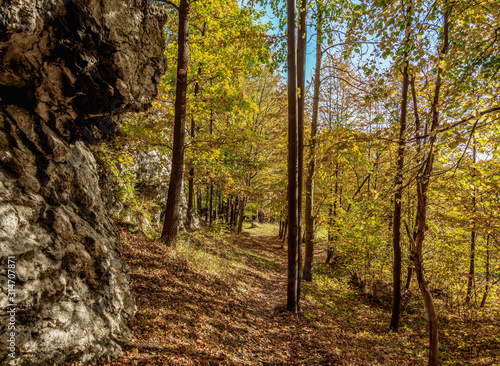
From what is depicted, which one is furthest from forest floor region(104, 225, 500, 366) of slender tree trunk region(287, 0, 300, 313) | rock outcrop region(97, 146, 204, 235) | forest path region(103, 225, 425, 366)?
slender tree trunk region(287, 0, 300, 313)

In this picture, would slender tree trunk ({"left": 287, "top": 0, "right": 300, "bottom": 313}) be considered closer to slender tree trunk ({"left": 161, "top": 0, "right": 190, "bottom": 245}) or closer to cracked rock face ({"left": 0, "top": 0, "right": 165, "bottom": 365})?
slender tree trunk ({"left": 161, "top": 0, "right": 190, "bottom": 245})

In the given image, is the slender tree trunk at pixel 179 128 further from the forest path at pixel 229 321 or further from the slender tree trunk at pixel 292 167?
the slender tree trunk at pixel 292 167

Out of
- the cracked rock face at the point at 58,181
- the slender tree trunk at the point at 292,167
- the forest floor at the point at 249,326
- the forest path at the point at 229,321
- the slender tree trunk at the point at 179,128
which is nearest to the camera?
Result: the cracked rock face at the point at 58,181

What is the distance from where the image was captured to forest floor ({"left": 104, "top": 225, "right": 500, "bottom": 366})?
15.0ft

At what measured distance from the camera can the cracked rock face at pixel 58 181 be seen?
2861 millimetres

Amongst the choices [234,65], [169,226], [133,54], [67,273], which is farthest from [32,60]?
[234,65]

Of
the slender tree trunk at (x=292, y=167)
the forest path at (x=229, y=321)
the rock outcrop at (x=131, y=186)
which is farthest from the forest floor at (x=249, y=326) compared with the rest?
the slender tree trunk at (x=292, y=167)

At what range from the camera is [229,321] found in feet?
19.7

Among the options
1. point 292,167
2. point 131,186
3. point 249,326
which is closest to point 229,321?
point 249,326

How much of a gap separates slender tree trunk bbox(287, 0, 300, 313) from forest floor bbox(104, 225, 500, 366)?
1.03 m

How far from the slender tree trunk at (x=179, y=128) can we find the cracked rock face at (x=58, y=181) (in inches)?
109

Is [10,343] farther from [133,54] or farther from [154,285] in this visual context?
[133,54]

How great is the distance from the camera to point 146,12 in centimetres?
516

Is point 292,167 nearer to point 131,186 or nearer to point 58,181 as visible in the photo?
point 58,181
